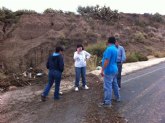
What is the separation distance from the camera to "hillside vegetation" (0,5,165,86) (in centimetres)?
2334

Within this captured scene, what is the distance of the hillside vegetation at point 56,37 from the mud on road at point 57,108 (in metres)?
3.56

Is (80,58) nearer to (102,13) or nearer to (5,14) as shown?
(5,14)

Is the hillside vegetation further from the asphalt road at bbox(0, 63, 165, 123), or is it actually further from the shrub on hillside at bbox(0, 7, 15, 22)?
the asphalt road at bbox(0, 63, 165, 123)

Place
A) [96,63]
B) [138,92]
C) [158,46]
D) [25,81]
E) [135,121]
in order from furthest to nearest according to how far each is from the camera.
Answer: [158,46] → [96,63] → [25,81] → [138,92] → [135,121]

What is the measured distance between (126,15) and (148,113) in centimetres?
4260

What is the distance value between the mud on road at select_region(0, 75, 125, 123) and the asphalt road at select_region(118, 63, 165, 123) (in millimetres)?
377

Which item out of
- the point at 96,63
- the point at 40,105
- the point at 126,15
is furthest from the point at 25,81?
the point at 126,15

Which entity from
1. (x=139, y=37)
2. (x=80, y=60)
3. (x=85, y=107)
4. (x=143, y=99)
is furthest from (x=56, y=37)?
(x=85, y=107)

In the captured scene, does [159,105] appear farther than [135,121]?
Yes

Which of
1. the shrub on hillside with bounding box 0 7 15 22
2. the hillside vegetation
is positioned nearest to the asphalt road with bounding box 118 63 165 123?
the hillside vegetation

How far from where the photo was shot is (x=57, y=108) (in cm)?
1076

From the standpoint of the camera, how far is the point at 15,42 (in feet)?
88.1

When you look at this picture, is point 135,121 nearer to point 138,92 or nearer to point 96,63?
point 138,92

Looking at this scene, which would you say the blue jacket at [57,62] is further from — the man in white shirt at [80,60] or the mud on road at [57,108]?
the man in white shirt at [80,60]
